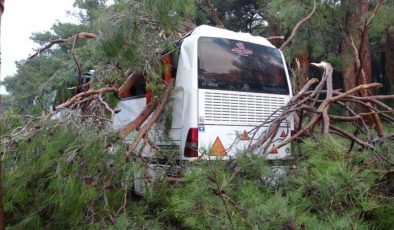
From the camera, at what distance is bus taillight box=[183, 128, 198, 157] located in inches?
189

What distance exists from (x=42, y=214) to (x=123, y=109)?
118 inches

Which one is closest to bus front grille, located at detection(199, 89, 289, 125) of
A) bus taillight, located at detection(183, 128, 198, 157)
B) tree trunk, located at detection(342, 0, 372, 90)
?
bus taillight, located at detection(183, 128, 198, 157)

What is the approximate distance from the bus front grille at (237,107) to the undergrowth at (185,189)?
3.25 feet

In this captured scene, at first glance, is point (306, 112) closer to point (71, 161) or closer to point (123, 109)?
point (123, 109)

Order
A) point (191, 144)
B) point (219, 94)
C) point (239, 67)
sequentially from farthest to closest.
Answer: point (239, 67) → point (219, 94) → point (191, 144)

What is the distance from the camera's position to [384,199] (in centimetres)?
336

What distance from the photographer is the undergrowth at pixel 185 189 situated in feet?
9.58

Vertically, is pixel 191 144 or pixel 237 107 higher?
pixel 237 107

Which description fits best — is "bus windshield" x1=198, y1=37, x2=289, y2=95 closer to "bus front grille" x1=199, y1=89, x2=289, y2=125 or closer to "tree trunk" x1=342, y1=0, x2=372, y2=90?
"bus front grille" x1=199, y1=89, x2=289, y2=125

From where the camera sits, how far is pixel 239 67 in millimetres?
5340

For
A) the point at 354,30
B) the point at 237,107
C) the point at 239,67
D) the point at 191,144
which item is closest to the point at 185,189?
the point at 191,144

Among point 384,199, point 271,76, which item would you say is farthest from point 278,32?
point 384,199

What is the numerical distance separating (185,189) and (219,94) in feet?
5.78

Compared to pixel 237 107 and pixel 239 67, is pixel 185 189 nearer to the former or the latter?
pixel 237 107
